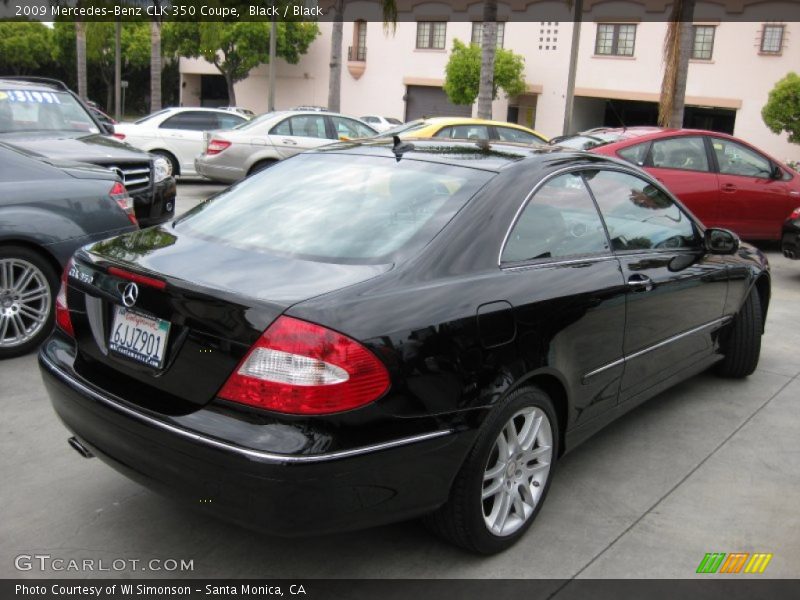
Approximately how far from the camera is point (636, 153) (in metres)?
9.27

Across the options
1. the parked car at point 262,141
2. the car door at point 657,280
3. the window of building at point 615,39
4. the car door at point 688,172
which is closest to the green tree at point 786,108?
the window of building at point 615,39

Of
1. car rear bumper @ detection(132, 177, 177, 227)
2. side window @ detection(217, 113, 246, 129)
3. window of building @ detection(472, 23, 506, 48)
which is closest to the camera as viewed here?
car rear bumper @ detection(132, 177, 177, 227)

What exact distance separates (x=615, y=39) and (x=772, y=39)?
21.0 ft

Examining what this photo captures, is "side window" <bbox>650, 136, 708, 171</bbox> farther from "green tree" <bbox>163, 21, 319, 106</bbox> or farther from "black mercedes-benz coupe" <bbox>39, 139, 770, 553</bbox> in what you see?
"green tree" <bbox>163, 21, 319, 106</bbox>

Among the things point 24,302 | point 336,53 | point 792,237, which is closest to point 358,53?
point 336,53

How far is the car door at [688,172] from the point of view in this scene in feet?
30.6

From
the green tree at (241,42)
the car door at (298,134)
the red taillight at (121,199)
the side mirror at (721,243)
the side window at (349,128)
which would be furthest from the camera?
the green tree at (241,42)

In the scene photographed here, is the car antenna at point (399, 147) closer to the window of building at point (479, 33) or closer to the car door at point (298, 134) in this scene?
the car door at point (298, 134)

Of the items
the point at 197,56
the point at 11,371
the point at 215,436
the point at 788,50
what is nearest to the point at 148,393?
the point at 215,436

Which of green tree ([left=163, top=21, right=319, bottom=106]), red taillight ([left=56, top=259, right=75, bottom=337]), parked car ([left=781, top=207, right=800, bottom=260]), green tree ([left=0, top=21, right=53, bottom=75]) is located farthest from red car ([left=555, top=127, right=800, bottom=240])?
green tree ([left=0, top=21, right=53, bottom=75])

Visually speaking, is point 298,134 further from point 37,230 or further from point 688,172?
point 37,230

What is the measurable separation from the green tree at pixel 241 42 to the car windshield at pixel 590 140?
1433 inches

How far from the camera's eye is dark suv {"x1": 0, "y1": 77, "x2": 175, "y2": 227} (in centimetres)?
745

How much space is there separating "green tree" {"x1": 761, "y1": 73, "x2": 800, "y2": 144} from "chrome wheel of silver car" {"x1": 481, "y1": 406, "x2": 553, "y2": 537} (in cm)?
2580
